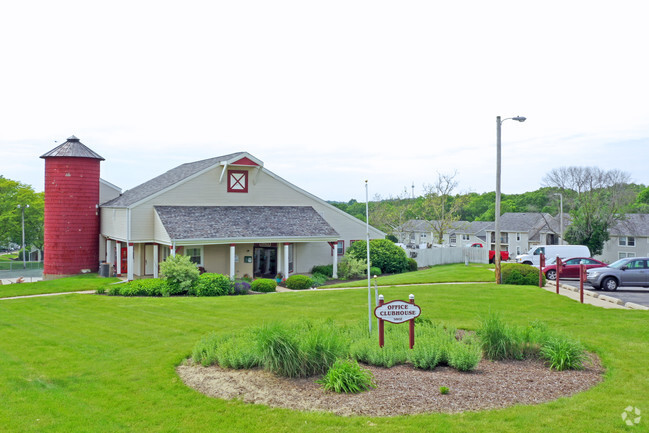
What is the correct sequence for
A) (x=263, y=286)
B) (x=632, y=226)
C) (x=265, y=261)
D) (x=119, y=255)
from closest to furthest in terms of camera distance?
1. (x=263, y=286)
2. (x=119, y=255)
3. (x=265, y=261)
4. (x=632, y=226)

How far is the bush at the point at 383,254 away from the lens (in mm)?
36000

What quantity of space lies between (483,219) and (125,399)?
95174 mm

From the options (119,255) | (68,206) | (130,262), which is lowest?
(130,262)

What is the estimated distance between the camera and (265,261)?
112 ft

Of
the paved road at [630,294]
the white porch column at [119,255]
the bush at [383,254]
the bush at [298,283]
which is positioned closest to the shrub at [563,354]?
the paved road at [630,294]

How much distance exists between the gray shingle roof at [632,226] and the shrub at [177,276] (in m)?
54.4

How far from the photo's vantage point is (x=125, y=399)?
8805 millimetres

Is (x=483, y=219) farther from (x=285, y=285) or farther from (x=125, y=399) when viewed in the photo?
(x=125, y=399)

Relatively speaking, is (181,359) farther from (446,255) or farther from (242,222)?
(446,255)

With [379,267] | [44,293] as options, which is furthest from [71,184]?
[379,267]

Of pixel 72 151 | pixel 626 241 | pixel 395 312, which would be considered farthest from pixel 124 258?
pixel 626 241

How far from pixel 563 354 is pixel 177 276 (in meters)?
18.7

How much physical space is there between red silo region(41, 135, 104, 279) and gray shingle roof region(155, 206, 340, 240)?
23.1 ft

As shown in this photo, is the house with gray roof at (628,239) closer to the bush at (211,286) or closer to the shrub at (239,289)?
the shrub at (239,289)
